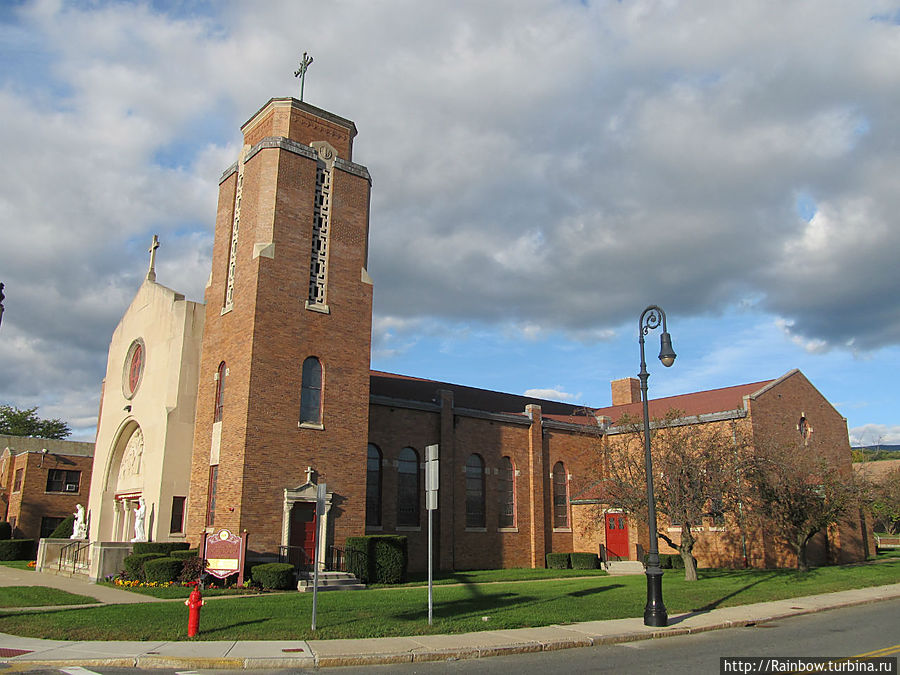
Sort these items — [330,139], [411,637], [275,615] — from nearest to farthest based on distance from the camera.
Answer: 1. [411,637]
2. [275,615]
3. [330,139]

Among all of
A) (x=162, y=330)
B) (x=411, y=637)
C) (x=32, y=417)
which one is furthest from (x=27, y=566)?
(x=32, y=417)

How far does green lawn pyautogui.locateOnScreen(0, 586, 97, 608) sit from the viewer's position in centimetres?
1786

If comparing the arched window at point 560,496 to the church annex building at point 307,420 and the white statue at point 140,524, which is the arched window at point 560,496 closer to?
the church annex building at point 307,420

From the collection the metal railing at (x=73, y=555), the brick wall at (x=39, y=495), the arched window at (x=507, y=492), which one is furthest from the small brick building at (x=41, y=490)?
the arched window at (x=507, y=492)

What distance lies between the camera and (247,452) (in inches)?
953

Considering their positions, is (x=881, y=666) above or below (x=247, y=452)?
below

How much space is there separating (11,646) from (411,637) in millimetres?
6894

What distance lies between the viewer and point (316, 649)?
12.0 m

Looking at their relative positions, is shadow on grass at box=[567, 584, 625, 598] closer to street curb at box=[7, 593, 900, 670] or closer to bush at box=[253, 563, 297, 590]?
street curb at box=[7, 593, 900, 670]

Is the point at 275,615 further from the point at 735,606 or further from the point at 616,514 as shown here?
the point at 616,514

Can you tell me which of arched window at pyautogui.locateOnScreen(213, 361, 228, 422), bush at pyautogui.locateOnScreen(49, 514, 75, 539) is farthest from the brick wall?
arched window at pyautogui.locateOnScreen(213, 361, 228, 422)

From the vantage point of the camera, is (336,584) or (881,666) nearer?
(881,666)

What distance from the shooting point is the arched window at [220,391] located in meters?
27.1

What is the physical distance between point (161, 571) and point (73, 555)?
36.8ft
